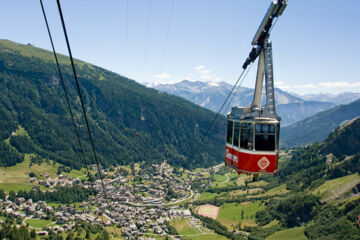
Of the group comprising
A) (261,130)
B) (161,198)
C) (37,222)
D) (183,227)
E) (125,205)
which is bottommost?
(161,198)

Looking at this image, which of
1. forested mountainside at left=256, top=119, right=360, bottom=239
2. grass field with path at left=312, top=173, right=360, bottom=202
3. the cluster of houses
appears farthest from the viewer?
the cluster of houses

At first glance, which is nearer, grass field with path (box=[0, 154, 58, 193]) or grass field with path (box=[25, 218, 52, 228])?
grass field with path (box=[25, 218, 52, 228])

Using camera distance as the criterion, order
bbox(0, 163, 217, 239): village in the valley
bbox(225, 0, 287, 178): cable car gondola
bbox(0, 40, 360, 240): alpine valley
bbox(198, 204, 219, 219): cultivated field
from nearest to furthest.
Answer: bbox(225, 0, 287, 178): cable car gondola < bbox(0, 40, 360, 240): alpine valley < bbox(0, 163, 217, 239): village in the valley < bbox(198, 204, 219, 219): cultivated field

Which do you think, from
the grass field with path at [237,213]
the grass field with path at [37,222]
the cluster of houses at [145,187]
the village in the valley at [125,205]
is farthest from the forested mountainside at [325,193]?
the grass field with path at [37,222]

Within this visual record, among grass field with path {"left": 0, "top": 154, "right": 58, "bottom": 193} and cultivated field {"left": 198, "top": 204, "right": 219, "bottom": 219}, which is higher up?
grass field with path {"left": 0, "top": 154, "right": 58, "bottom": 193}

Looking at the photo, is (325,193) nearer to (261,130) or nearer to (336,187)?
(336,187)

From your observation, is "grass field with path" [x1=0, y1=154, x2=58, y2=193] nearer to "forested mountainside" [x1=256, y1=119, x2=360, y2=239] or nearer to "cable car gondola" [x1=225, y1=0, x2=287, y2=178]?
"forested mountainside" [x1=256, y1=119, x2=360, y2=239]

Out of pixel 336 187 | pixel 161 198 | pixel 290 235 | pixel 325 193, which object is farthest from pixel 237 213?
pixel 336 187

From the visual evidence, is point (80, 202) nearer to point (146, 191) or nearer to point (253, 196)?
point (146, 191)

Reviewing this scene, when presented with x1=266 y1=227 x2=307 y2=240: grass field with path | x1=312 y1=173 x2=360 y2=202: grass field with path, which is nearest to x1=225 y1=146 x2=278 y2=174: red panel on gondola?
x1=266 y1=227 x2=307 y2=240: grass field with path
